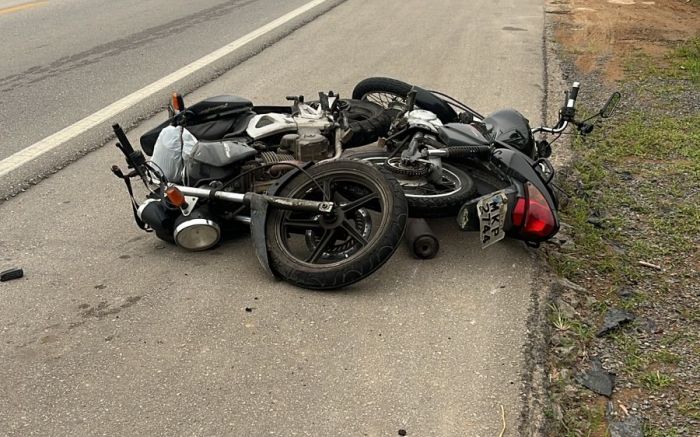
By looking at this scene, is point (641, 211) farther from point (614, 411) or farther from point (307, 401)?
point (307, 401)

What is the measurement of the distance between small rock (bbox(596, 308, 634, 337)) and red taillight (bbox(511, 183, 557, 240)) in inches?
23.0

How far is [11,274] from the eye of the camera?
Result: 4285mm

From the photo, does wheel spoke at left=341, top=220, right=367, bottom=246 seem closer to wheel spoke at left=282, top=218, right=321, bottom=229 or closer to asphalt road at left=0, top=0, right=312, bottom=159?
wheel spoke at left=282, top=218, right=321, bottom=229

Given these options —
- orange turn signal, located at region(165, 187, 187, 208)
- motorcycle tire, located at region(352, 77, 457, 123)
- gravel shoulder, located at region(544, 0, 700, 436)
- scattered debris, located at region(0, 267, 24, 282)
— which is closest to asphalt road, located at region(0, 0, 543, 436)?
scattered debris, located at region(0, 267, 24, 282)

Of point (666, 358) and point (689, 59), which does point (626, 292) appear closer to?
point (666, 358)

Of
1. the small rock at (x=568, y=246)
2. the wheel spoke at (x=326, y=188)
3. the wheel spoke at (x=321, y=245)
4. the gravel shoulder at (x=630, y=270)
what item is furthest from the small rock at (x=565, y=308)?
the wheel spoke at (x=326, y=188)

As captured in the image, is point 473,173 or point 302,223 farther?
point 473,173

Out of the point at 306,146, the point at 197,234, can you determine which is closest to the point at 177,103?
the point at 306,146

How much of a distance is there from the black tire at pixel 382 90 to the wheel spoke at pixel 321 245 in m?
2.21

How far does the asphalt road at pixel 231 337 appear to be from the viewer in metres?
3.17

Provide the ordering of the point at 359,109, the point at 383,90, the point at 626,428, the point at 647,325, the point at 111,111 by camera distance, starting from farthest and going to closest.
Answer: the point at 111,111, the point at 383,90, the point at 359,109, the point at 647,325, the point at 626,428

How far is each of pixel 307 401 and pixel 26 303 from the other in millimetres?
1823

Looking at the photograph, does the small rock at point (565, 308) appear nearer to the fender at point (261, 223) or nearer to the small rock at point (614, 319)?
the small rock at point (614, 319)

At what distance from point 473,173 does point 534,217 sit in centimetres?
54
